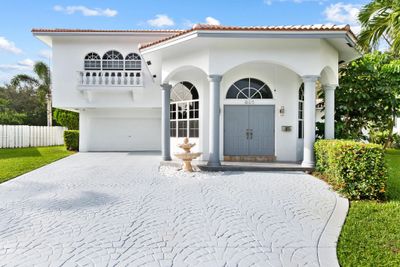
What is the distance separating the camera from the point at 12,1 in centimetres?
1162

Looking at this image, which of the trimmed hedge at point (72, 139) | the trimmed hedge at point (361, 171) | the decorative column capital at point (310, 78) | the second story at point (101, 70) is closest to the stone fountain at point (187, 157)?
the decorative column capital at point (310, 78)

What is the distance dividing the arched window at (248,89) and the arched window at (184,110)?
5.23 feet

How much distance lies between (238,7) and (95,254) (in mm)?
12640

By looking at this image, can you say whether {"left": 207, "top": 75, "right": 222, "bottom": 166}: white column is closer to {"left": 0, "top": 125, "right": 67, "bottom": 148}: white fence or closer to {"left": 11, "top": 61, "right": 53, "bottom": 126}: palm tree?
{"left": 0, "top": 125, "right": 67, "bottom": 148}: white fence

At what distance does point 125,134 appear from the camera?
64.6 feet

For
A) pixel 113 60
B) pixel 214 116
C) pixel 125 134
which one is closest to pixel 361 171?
pixel 214 116

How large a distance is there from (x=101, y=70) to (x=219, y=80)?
32.7 feet

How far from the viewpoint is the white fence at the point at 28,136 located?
73.7ft

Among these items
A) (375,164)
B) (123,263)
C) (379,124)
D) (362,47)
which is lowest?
(123,263)

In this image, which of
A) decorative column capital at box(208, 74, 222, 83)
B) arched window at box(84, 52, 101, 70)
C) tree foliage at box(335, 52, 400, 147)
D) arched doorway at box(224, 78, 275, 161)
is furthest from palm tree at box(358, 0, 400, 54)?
arched window at box(84, 52, 101, 70)

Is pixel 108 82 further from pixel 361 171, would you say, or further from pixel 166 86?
pixel 361 171

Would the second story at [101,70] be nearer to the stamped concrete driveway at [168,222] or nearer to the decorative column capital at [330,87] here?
the stamped concrete driveway at [168,222]

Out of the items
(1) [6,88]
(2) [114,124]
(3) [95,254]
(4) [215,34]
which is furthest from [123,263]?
(1) [6,88]

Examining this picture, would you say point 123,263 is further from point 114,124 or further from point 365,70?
point 114,124
